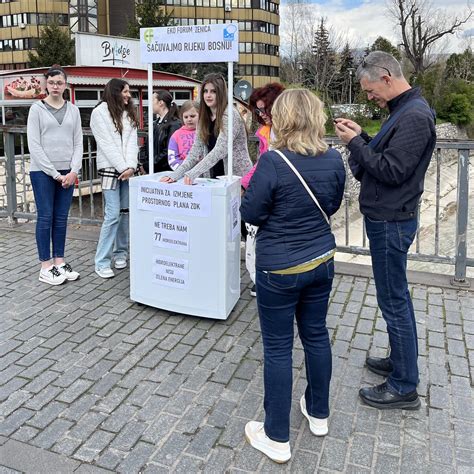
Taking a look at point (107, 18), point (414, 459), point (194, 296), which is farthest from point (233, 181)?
point (107, 18)

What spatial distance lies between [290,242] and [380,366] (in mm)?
1475

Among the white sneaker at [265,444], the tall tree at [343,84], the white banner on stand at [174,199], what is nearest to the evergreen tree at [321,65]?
the tall tree at [343,84]

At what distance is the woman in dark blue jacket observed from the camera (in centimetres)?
261

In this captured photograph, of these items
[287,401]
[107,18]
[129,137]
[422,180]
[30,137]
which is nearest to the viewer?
[287,401]

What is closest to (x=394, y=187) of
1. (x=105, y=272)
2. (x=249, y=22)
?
(x=105, y=272)

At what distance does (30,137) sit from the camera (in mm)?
5070

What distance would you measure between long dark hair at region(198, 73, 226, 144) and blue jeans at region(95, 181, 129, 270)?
118 centimetres

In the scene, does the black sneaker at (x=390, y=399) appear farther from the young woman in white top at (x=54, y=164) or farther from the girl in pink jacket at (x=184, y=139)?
the young woman in white top at (x=54, y=164)

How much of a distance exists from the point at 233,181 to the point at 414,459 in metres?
2.56

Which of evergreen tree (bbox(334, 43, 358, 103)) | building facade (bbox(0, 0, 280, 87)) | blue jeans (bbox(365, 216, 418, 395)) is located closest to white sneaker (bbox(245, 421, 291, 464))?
blue jeans (bbox(365, 216, 418, 395))

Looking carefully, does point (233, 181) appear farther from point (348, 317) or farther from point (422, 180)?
point (422, 180)

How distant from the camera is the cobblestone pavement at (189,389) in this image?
2.80m

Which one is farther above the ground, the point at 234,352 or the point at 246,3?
the point at 246,3

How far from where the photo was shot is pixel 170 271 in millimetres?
4566
